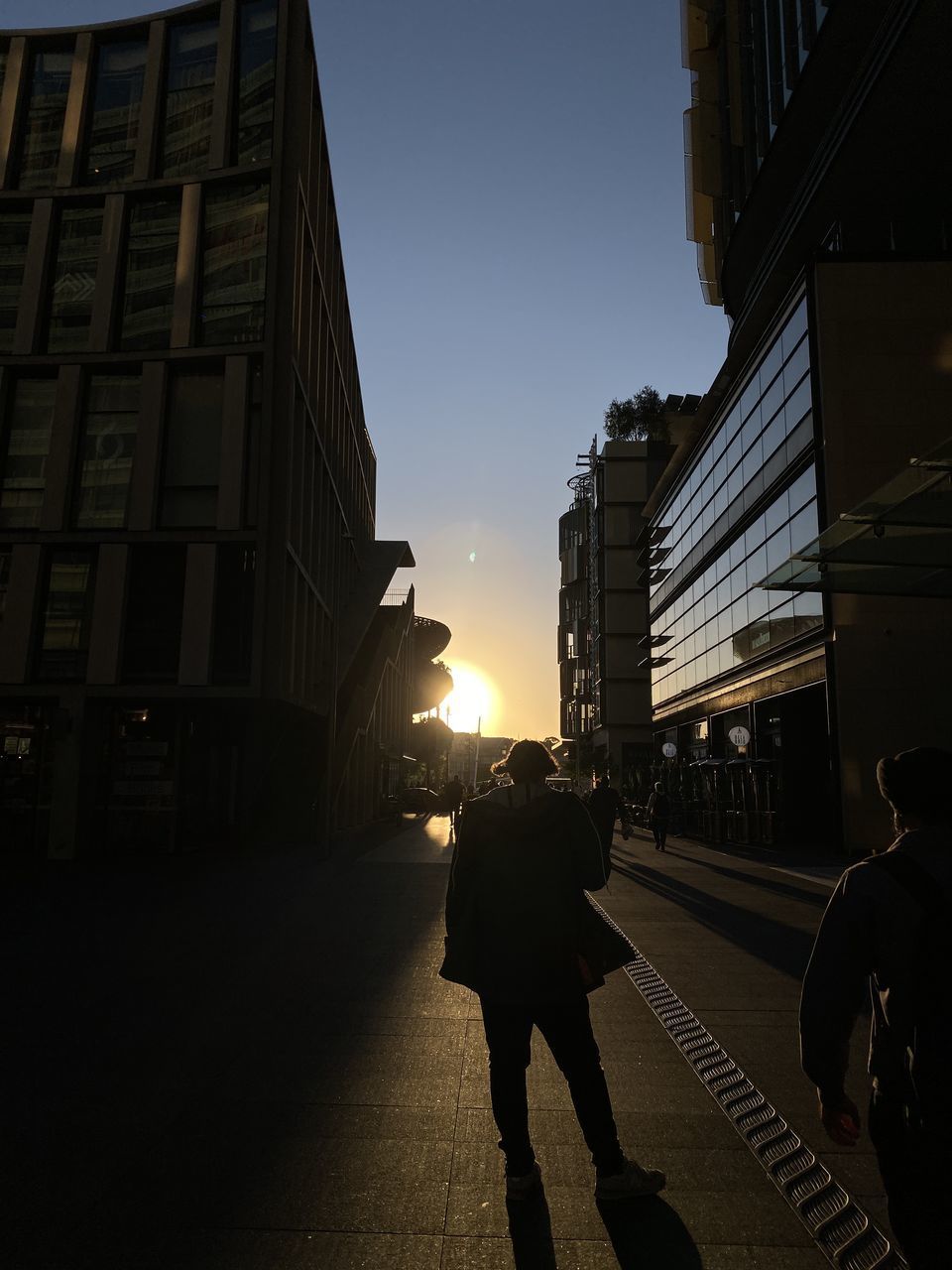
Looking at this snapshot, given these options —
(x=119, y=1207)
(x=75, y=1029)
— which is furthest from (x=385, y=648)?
(x=119, y=1207)

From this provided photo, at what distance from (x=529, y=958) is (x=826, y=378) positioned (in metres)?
21.7

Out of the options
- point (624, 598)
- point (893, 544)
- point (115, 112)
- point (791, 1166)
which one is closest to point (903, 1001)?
point (791, 1166)

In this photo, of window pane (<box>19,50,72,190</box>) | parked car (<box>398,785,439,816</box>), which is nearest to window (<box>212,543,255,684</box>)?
window pane (<box>19,50,72,190</box>)

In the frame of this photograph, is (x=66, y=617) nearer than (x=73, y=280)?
Yes

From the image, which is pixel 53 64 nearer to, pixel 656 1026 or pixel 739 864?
pixel 739 864

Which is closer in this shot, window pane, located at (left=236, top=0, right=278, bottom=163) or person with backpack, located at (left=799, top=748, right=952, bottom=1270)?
person with backpack, located at (left=799, top=748, right=952, bottom=1270)

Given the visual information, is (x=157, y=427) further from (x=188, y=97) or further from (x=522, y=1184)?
(x=522, y=1184)

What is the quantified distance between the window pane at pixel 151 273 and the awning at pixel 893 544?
17.0 metres

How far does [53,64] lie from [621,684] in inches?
1830

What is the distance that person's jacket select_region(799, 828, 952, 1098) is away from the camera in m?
2.33

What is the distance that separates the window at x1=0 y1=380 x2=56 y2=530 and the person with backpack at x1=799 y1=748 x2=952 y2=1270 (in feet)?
78.4

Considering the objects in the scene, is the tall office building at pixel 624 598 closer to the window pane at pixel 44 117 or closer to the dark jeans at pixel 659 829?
the dark jeans at pixel 659 829

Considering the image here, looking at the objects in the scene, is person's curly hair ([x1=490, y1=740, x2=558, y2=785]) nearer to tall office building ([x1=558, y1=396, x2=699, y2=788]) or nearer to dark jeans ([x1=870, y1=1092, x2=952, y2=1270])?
dark jeans ([x1=870, y1=1092, x2=952, y2=1270])

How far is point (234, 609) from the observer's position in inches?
914
